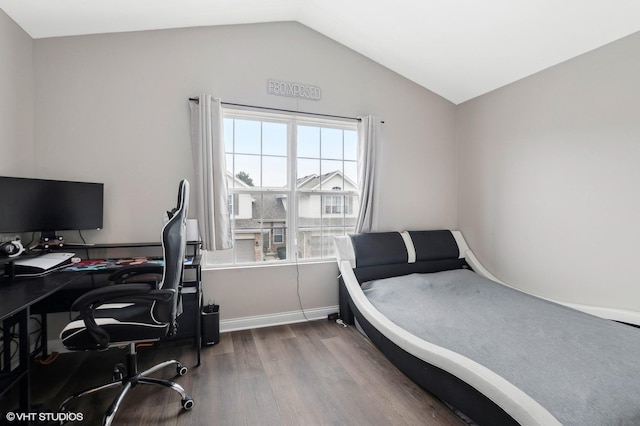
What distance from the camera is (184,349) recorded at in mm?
2420

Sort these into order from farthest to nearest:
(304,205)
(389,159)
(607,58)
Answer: (389,159)
(304,205)
(607,58)

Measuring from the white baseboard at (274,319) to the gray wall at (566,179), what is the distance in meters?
2.05

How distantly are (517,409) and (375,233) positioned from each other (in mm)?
2060

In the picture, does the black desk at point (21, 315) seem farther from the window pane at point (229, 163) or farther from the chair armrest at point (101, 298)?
the window pane at point (229, 163)

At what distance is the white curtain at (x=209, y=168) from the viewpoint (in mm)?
2578

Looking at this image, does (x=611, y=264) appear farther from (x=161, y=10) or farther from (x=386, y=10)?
(x=161, y=10)

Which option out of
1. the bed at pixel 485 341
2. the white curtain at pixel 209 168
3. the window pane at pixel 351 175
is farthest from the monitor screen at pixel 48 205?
the window pane at pixel 351 175

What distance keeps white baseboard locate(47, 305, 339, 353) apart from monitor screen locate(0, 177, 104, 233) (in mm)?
1436

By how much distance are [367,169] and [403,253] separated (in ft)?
3.35

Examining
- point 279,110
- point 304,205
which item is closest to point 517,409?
point 304,205

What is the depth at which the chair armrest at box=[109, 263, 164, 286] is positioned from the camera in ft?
6.28

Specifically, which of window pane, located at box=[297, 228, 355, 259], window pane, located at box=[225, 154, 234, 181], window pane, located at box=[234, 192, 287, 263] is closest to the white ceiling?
window pane, located at box=[225, 154, 234, 181]

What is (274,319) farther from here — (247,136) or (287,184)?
(247,136)

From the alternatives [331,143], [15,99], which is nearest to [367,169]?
[331,143]
